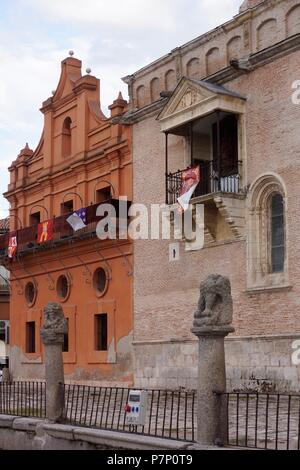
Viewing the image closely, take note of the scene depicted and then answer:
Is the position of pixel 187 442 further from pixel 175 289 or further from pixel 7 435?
pixel 175 289

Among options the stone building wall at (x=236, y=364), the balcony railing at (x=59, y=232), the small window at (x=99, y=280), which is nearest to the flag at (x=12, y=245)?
the balcony railing at (x=59, y=232)

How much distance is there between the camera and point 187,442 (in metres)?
8.98

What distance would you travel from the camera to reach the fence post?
28.7 ft

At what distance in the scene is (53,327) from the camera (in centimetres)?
1194

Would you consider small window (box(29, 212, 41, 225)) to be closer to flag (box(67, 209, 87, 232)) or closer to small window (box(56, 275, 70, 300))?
small window (box(56, 275, 70, 300))

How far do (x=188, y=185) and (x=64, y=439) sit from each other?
9.75 metres

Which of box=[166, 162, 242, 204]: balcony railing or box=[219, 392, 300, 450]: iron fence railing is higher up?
box=[166, 162, 242, 204]: balcony railing

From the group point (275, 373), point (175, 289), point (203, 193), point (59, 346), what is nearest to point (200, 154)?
point (203, 193)

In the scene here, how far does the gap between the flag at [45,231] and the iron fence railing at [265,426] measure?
438 inches

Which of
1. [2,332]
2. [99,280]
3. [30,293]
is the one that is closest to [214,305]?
[99,280]

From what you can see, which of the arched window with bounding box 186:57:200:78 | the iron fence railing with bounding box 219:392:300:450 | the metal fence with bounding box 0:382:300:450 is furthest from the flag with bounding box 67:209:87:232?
the iron fence railing with bounding box 219:392:300:450

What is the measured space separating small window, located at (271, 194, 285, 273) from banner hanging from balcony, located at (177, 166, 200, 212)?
2.10 meters

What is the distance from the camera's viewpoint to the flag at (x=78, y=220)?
23.5m
